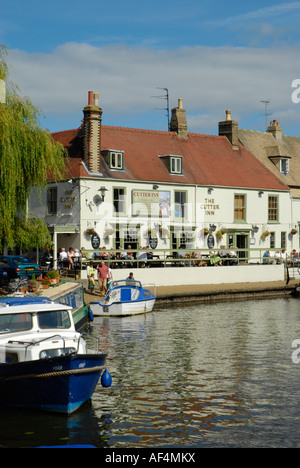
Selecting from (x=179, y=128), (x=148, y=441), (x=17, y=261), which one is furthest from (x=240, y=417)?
(x=179, y=128)

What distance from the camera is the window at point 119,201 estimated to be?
44719 mm

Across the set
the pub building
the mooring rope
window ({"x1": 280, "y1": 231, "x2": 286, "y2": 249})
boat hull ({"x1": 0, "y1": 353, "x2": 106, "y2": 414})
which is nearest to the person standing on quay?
the pub building

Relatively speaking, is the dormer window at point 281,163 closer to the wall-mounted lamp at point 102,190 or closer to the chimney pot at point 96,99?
the chimney pot at point 96,99

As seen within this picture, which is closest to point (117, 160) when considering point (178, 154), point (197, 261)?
point (178, 154)

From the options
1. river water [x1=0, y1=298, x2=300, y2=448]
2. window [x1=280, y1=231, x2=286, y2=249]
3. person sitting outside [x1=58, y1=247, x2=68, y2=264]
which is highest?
window [x1=280, y1=231, x2=286, y2=249]

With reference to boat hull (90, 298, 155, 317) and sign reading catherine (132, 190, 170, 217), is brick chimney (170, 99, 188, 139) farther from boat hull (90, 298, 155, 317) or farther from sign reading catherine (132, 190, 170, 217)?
boat hull (90, 298, 155, 317)

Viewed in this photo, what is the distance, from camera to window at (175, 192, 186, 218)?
157 ft

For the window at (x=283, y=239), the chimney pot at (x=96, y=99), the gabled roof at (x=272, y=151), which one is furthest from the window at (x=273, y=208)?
the chimney pot at (x=96, y=99)

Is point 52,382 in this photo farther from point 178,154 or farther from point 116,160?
point 178,154

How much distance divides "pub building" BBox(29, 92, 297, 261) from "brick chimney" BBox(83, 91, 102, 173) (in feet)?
0.21

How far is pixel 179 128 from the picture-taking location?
2074 inches

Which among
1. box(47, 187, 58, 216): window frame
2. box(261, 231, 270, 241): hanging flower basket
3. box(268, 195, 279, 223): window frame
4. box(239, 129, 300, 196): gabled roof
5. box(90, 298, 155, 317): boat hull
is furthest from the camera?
box(239, 129, 300, 196): gabled roof
